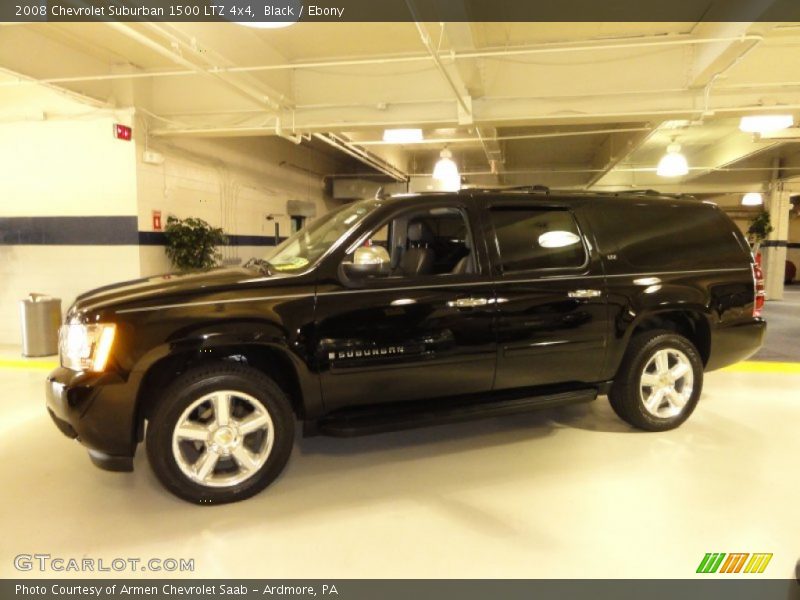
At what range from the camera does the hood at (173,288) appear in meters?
2.87

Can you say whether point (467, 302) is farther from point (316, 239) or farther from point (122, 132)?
point (122, 132)

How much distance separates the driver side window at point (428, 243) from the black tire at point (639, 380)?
4.77 feet

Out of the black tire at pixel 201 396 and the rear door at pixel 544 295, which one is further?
the rear door at pixel 544 295

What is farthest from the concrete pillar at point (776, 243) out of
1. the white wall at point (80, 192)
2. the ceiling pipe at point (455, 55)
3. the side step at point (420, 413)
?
the white wall at point (80, 192)

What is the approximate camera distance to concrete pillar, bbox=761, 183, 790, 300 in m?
15.0

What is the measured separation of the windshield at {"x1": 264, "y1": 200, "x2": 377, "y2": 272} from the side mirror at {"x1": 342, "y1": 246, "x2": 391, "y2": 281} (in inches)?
8.4

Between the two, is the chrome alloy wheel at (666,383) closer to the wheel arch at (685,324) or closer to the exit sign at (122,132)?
the wheel arch at (685,324)

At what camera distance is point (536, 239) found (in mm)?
3676

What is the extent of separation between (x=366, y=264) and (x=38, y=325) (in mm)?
5675

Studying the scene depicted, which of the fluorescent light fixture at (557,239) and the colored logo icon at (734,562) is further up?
the fluorescent light fixture at (557,239)

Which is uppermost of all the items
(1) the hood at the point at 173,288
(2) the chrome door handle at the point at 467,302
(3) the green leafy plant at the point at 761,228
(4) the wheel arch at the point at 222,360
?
(3) the green leafy plant at the point at 761,228

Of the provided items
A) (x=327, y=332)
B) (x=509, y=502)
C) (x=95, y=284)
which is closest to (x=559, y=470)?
(x=509, y=502)
